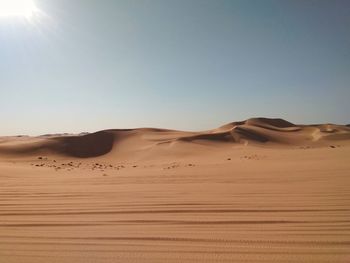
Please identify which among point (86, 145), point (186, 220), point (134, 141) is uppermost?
point (134, 141)

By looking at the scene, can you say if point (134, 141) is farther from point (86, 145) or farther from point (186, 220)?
point (186, 220)

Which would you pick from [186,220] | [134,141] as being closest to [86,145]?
[134,141]

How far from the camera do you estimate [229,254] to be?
9.87ft

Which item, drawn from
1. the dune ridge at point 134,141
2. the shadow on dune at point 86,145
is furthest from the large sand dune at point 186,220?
the shadow on dune at point 86,145

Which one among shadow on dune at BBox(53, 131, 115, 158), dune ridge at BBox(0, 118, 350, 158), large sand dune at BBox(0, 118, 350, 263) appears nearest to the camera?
large sand dune at BBox(0, 118, 350, 263)

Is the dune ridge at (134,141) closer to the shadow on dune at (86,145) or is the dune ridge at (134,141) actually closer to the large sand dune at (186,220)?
the shadow on dune at (86,145)

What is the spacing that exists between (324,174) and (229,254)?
18.2 feet

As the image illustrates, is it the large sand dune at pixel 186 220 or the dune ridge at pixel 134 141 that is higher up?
the dune ridge at pixel 134 141

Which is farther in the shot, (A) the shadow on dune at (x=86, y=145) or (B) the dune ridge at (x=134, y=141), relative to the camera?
(A) the shadow on dune at (x=86, y=145)

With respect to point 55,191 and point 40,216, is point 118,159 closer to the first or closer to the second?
point 55,191

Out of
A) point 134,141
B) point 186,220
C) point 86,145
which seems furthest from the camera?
point 134,141

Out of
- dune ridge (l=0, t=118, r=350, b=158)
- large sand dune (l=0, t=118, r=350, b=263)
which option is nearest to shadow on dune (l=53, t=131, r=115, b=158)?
dune ridge (l=0, t=118, r=350, b=158)

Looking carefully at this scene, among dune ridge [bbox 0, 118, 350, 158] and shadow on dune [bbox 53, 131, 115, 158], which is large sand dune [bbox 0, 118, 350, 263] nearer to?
dune ridge [bbox 0, 118, 350, 158]

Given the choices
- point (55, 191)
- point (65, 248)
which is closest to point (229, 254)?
point (65, 248)
